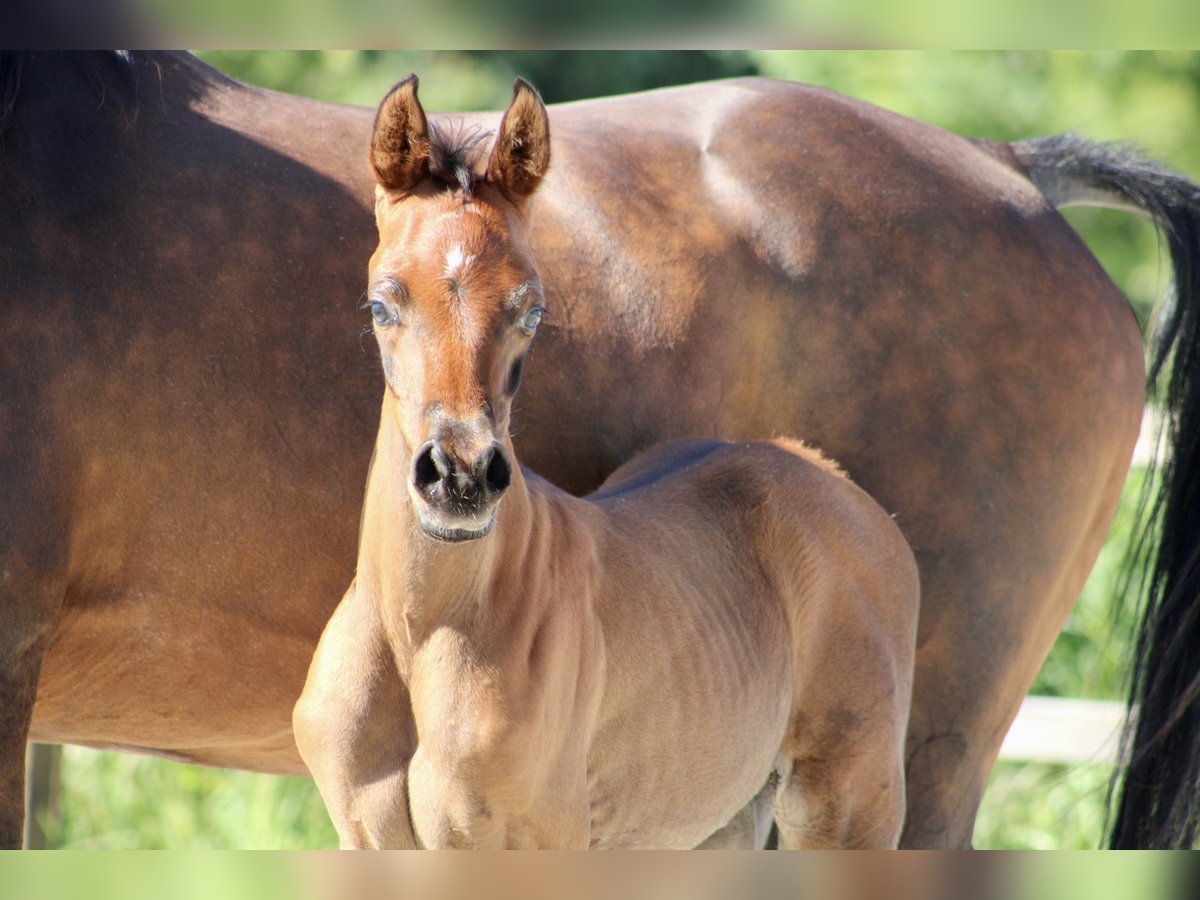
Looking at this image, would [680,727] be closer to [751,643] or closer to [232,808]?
[751,643]

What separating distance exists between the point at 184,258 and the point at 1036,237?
6.62 ft

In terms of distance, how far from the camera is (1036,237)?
3354 millimetres

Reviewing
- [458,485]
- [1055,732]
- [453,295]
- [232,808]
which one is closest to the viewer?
[458,485]

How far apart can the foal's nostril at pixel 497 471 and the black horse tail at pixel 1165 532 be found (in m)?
2.12

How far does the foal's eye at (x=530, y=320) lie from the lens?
1979mm

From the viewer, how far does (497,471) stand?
183 cm

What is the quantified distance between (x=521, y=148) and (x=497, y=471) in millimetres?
600

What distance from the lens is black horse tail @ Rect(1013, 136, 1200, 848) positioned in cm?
328

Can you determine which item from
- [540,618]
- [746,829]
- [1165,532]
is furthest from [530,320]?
[1165,532]

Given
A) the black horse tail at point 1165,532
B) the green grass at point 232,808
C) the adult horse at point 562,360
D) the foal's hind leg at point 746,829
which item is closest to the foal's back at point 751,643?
the foal's hind leg at point 746,829

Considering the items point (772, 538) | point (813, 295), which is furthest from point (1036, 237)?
point (772, 538)

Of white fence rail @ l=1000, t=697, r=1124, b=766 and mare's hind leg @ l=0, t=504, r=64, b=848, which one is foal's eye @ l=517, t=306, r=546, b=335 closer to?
mare's hind leg @ l=0, t=504, r=64, b=848

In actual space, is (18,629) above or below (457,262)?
below

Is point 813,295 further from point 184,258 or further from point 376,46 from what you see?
point 376,46
